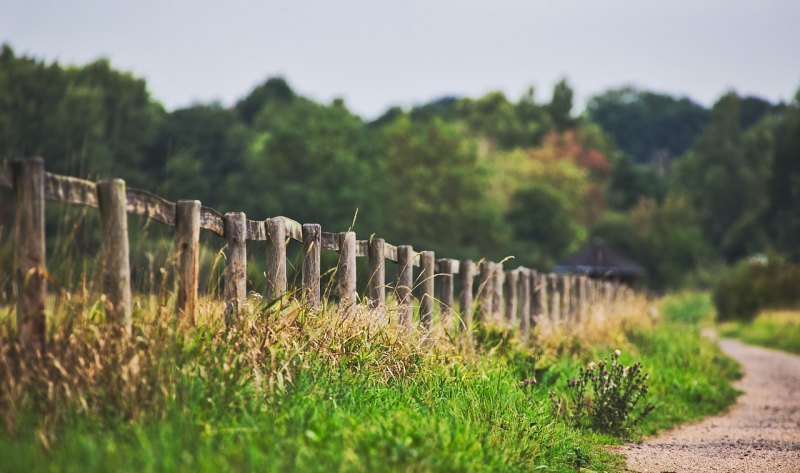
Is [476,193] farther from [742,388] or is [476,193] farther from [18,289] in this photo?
[18,289]

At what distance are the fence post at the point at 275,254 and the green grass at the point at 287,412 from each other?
48 cm

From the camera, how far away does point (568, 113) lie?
9319 cm

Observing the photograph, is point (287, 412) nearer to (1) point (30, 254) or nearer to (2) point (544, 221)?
(1) point (30, 254)

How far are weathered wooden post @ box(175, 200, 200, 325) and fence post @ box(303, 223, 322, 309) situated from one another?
1.70 metres

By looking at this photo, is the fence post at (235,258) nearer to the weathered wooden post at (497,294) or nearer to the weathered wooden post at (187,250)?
the weathered wooden post at (187,250)

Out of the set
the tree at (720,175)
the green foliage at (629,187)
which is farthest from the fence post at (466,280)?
the green foliage at (629,187)

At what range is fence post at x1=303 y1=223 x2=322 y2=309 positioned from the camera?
7.68 metres

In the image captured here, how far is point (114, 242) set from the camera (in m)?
5.42

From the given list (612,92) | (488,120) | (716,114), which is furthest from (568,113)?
(612,92)

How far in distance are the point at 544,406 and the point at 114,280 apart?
392cm

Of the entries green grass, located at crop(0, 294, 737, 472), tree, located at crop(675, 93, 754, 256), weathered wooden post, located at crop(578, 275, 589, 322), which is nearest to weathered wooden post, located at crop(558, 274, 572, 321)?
weathered wooden post, located at crop(578, 275, 589, 322)

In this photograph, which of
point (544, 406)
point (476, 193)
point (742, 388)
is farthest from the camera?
point (476, 193)

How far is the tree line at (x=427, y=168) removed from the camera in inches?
1694

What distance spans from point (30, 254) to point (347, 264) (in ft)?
12.4
